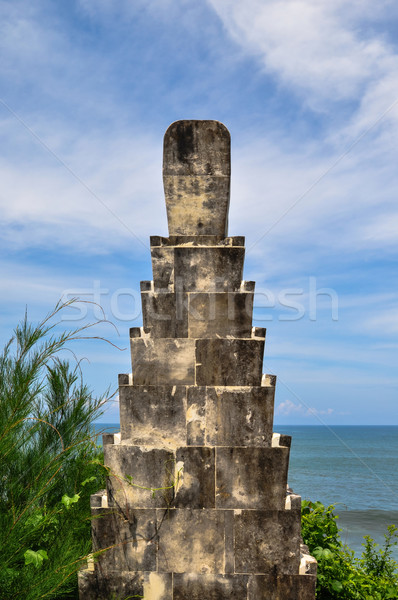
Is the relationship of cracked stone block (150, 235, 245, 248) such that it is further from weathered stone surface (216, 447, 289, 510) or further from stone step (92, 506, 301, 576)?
stone step (92, 506, 301, 576)

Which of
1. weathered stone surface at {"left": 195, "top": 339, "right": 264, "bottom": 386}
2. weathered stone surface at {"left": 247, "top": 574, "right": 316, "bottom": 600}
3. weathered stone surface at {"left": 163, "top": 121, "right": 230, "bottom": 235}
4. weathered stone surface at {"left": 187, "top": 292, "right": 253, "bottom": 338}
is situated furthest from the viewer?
weathered stone surface at {"left": 163, "top": 121, "right": 230, "bottom": 235}

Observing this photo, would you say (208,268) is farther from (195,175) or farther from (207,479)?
(207,479)

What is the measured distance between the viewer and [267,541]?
14.1 ft

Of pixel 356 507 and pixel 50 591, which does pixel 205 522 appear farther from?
pixel 356 507

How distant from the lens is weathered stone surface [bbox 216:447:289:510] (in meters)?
4.32

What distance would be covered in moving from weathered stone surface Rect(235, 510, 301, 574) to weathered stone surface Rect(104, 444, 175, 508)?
67 cm

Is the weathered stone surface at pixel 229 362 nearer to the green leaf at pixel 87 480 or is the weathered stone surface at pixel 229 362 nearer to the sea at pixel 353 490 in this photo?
the green leaf at pixel 87 480

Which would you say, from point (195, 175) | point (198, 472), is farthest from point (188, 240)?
point (198, 472)

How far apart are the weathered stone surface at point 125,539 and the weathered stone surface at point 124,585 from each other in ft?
0.18

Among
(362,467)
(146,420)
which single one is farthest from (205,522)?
(362,467)

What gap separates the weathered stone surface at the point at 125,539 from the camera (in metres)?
4.32

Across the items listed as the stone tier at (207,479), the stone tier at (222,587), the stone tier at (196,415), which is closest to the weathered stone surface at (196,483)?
the stone tier at (207,479)

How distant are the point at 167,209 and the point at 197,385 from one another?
182cm

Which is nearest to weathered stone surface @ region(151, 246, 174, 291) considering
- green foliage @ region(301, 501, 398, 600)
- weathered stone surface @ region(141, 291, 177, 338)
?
weathered stone surface @ region(141, 291, 177, 338)
